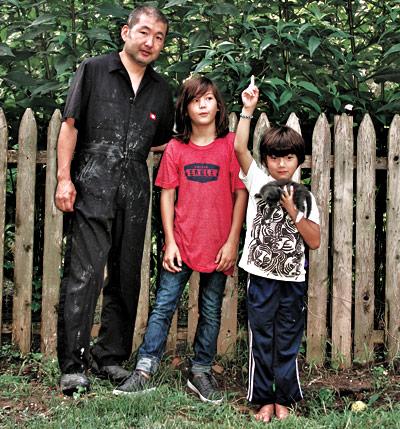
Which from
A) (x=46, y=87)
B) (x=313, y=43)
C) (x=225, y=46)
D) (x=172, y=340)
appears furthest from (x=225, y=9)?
(x=172, y=340)

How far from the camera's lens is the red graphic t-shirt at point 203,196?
431 centimetres

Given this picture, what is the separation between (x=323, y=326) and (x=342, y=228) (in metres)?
0.72

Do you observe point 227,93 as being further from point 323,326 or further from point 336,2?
point 323,326

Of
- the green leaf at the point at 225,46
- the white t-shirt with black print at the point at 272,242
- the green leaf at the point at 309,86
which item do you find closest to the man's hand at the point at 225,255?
the white t-shirt with black print at the point at 272,242

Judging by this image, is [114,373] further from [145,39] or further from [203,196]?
[145,39]

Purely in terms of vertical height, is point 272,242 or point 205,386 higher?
point 272,242

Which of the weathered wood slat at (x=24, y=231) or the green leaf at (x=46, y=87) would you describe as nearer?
the green leaf at (x=46, y=87)

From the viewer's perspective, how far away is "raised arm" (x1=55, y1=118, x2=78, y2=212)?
168 inches

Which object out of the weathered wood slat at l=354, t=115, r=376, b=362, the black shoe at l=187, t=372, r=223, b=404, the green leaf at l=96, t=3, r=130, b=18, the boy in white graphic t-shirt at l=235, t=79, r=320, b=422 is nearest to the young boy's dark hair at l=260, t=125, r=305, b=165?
the boy in white graphic t-shirt at l=235, t=79, r=320, b=422

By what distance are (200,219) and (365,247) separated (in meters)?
1.39

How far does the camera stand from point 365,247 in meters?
5.02

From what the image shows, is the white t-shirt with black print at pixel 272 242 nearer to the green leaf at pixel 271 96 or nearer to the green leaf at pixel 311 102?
the green leaf at pixel 271 96

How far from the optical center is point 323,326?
502 centimetres

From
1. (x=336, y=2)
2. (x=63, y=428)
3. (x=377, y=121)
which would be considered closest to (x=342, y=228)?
(x=377, y=121)
